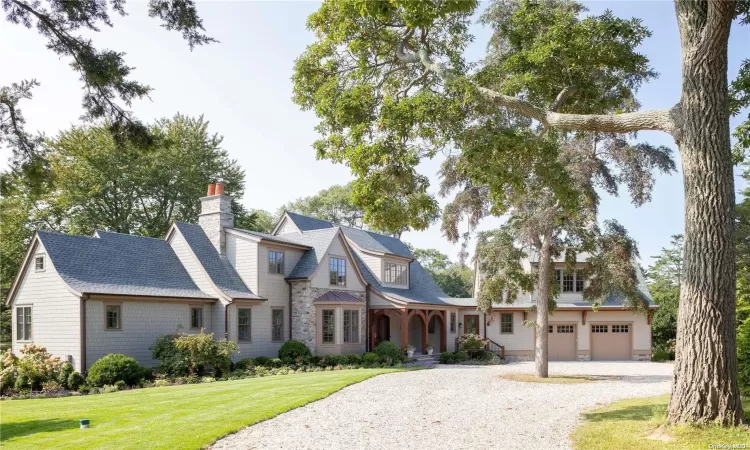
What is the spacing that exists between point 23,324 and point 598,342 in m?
25.5

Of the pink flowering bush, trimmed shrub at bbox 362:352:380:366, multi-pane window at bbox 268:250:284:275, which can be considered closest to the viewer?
the pink flowering bush

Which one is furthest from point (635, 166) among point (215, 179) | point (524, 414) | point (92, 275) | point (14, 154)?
point (215, 179)

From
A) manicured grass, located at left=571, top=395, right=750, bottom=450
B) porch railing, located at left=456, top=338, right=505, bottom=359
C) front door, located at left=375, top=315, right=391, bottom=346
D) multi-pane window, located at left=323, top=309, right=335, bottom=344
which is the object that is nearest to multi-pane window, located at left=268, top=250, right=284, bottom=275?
multi-pane window, located at left=323, top=309, right=335, bottom=344

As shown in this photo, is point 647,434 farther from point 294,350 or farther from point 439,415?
point 294,350

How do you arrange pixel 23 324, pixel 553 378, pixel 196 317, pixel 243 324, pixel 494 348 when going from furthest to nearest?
pixel 494 348 < pixel 243 324 < pixel 196 317 < pixel 23 324 < pixel 553 378

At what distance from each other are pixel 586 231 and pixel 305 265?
12.2 metres

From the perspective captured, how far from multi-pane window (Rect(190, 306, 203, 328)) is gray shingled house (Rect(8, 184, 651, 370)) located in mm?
43

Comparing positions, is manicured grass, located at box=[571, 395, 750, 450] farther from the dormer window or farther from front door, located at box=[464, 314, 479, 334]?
front door, located at box=[464, 314, 479, 334]

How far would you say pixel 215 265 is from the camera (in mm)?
26125

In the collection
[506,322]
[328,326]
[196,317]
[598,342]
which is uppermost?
[196,317]

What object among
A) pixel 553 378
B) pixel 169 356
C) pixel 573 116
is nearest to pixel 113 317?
pixel 169 356

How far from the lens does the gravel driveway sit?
10.3m

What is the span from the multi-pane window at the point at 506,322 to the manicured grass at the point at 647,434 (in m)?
20.9

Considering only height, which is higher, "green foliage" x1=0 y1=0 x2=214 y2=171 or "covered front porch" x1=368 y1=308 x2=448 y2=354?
"green foliage" x1=0 y1=0 x2=214 y2=171
